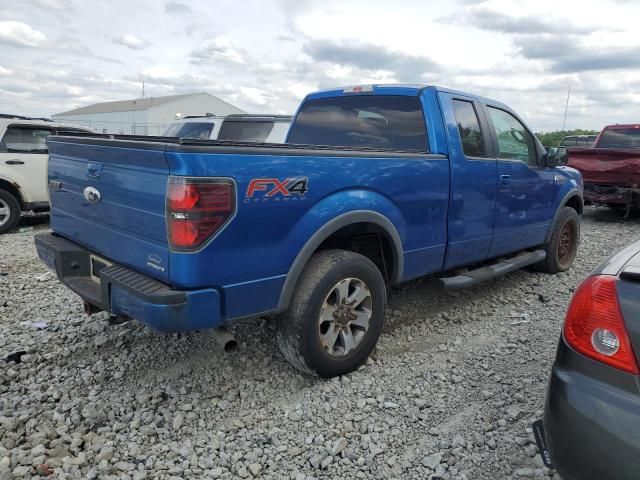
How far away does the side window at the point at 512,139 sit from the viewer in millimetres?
4715

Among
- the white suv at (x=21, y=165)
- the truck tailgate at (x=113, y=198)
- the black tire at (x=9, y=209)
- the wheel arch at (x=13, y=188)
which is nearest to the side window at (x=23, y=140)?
the white suv at (x=21, y=165)

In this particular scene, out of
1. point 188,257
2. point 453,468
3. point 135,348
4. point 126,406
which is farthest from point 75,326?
point 453,468

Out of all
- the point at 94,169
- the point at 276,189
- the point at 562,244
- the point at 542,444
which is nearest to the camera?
the point at 542,444

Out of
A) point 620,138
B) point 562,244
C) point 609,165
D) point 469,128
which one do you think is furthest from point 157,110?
point 469,128

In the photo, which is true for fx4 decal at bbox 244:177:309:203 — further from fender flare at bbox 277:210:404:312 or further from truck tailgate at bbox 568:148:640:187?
truck tailgate at bbox 568:148:640:187

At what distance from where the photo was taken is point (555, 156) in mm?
5281

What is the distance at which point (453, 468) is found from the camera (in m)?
2.55

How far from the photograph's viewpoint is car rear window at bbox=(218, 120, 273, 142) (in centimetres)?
852

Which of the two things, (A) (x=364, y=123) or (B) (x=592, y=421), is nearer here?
(B) (x=592, y=421)

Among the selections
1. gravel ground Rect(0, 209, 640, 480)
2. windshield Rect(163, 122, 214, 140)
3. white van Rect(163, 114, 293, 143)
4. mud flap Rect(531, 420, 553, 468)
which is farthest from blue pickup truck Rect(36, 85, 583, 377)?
windshield Rect(163, 122, 214, 140)

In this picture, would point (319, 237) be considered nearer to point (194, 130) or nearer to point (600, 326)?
point (600, 326)

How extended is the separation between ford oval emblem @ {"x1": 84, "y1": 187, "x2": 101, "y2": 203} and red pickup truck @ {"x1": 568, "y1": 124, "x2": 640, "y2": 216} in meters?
9.38

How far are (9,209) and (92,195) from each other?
5834 millimetres

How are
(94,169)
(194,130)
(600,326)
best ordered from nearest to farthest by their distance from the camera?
(600,326) → (94,169) → (194,130)
